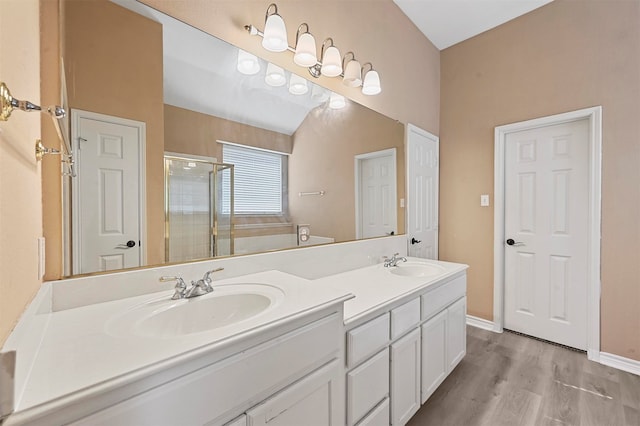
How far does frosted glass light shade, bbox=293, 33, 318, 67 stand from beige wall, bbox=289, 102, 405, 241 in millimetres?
305

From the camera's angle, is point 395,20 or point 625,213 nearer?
point 625,213

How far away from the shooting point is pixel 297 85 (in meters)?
1.64

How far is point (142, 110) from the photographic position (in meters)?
1.10

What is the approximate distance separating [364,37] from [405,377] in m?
2.21

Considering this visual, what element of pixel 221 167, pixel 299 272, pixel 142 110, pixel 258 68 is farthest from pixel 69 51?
pixel 299 272

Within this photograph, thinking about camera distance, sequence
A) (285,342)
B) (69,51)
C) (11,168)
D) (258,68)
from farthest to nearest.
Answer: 1. (258,68)
2. (69,51)
3. (285,342)
4. (11,168)

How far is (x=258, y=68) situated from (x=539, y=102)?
241cm

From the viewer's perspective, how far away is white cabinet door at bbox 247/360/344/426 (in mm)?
790

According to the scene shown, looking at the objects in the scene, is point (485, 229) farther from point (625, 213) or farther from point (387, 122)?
point (387, 122)

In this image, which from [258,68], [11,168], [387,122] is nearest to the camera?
[11,168]

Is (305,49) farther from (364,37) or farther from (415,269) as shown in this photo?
(415,269)

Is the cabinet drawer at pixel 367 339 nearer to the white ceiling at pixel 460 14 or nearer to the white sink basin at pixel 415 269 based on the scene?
the white sink basin at pixel 415 269

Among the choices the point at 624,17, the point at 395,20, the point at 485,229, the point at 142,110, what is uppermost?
the point at 395,20

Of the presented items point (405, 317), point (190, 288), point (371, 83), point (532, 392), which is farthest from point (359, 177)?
point (532, 392)
